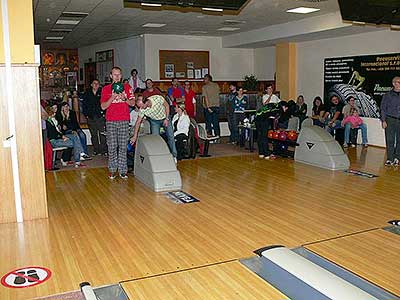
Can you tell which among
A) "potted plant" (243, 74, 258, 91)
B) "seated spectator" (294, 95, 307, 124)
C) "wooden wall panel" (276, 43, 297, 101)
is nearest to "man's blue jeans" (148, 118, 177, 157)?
"seated spectator" (294, 95, 307, 124)

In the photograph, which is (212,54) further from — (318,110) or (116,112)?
(116,112)

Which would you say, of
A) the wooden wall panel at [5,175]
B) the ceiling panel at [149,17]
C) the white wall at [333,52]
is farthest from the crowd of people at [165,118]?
the wooden wall panel at [5,175]

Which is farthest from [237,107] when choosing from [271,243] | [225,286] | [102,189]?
[225,286]

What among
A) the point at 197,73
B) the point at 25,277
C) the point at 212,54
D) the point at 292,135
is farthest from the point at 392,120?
the point at 212,54

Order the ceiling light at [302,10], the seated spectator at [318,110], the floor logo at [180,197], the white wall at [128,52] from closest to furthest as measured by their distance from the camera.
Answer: the floor logo at [180,197] < the ceiling light at [302,10] < the seated spectator at [318,110] < the white wall at [128,52]

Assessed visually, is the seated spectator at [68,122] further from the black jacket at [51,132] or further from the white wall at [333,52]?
the white wall at [333,52]

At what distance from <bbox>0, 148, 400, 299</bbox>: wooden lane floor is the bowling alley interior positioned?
2 cm

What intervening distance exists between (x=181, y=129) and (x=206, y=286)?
17.0 ft

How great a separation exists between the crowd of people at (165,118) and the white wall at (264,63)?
11.3 ft

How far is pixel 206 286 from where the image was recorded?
10.7 feet

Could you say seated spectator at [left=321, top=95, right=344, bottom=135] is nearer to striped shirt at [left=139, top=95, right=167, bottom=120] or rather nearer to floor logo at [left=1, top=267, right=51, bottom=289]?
striped shirt at [left=139, top=95, right=167, bottom=120]

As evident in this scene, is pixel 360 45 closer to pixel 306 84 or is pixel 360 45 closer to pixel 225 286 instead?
pixel 306 84

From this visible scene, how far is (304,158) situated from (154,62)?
21.1 feet

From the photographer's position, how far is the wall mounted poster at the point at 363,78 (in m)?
9.98
